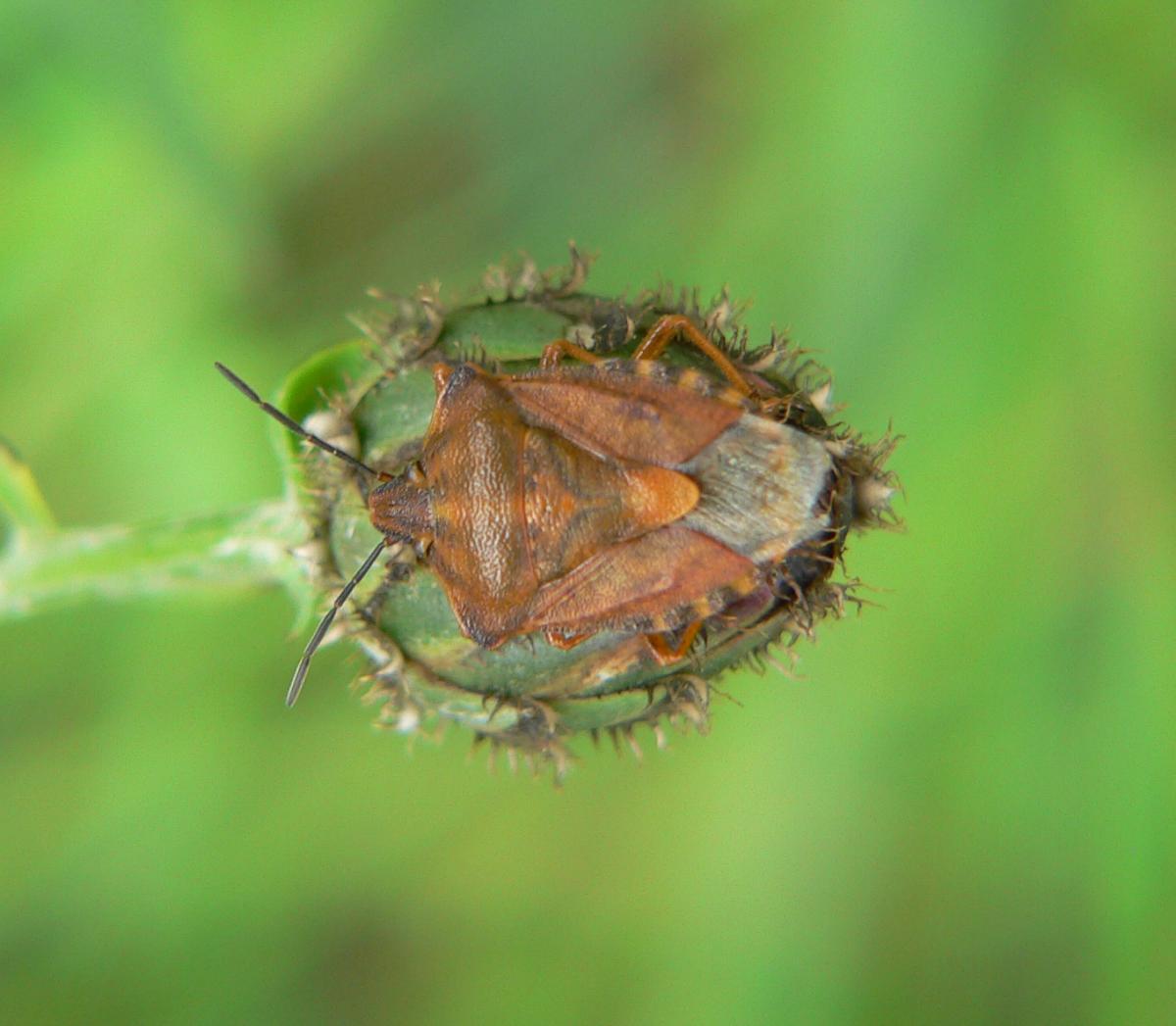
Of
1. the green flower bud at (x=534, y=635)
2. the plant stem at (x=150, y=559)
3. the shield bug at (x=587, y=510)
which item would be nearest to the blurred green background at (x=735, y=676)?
the plant stem at (x=150, y=559)

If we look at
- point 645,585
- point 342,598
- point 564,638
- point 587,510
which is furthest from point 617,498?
point 342,598

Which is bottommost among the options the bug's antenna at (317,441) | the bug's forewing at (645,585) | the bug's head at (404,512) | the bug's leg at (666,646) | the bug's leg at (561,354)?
the bug's leg at (666,646)

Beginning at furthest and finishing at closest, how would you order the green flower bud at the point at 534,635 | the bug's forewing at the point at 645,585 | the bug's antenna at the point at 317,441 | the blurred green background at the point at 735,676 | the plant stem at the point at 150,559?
1. the blurred green background at the point at 735,676
2. the plant stem at the point at 150,559
3. the bug's antenna at the point at 317,441
4. the green flower bud at the point at 534,635
5. the bug's forewing at the point at 645,585

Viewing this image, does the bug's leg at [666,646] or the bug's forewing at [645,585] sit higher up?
the bug's forewing at [645,585]

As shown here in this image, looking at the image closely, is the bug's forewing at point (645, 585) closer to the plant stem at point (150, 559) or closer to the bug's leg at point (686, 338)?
the bug's leg at point (686, 338)

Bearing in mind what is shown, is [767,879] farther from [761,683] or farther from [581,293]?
[581,293]

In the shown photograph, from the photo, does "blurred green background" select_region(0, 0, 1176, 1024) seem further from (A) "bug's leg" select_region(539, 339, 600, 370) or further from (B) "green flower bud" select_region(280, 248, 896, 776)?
(A) "bug's leg" select_region(539, 339, 600, 370)
